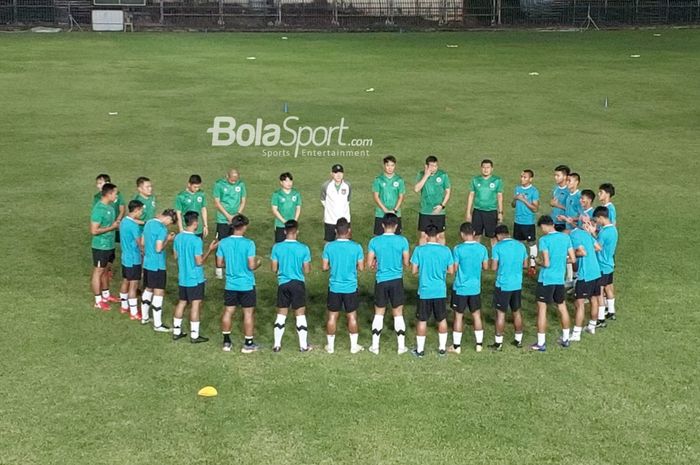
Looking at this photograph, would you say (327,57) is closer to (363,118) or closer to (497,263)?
(363,118)

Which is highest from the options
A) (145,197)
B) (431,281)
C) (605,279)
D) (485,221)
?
(145,197)

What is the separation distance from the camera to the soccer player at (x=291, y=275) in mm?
12391

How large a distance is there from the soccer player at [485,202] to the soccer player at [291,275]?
15.3 feet

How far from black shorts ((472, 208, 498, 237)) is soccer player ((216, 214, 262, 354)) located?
5.37m

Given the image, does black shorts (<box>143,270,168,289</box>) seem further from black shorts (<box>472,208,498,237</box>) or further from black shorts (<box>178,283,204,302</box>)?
black shorts (<box>472,208,498,237</box>)

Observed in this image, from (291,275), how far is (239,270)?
729 millimetres

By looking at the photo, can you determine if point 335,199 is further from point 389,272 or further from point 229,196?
point 389,272

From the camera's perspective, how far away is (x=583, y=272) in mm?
13078

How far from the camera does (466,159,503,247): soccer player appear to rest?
16125 mm

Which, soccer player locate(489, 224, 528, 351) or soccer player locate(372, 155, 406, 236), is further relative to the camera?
soccer player locate(372, 155, 406, 236)

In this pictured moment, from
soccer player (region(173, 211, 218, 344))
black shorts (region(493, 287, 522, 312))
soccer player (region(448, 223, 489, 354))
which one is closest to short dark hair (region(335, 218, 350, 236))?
soccer player (region(448, 223, 489, 354))

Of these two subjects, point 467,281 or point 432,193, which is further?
point 432,193

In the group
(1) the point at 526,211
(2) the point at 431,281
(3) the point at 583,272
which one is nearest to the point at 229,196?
(2) the point at 431,281

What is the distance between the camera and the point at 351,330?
1266 centimetres
